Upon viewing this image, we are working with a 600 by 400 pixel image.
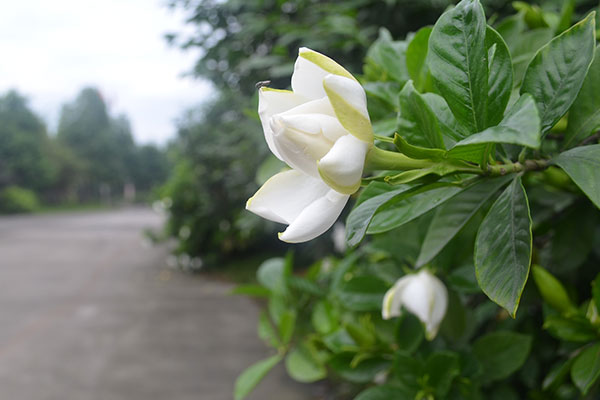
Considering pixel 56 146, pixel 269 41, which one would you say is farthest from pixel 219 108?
pixel 56 146

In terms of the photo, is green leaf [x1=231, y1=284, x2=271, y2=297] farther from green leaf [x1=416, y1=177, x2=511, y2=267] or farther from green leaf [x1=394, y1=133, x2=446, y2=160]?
green leaf [x1=394, y1=133, x2=446, y2=160]

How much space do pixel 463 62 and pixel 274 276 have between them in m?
0.80

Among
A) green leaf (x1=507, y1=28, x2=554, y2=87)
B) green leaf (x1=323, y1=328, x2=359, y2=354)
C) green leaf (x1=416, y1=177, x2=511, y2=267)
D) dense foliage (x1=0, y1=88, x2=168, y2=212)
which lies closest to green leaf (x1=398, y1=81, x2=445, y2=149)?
green leaf (x1=416, y1=177, x2=511, y2=267)

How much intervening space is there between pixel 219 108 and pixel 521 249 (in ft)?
17.3

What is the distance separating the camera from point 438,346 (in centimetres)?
61

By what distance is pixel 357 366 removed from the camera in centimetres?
63

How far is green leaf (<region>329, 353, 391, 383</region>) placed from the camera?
629 millimetres

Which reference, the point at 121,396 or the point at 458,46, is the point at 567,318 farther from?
A: the point at 121,396

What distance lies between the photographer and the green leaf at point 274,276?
963mm

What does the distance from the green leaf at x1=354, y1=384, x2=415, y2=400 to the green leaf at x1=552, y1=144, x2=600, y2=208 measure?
0.37 meters

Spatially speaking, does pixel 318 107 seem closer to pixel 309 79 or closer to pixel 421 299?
pixel 309 79

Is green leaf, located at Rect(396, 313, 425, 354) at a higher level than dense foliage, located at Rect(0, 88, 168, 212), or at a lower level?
higher

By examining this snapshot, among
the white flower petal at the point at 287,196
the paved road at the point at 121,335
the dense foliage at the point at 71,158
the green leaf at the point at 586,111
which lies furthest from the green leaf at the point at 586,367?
the dense foliage at the point at 71,158

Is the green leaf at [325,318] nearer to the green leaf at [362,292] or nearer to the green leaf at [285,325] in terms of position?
the green leaf at [285,325]
